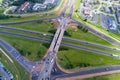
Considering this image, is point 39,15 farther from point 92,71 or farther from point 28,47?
point 92,71

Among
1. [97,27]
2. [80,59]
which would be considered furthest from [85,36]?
[80,59]

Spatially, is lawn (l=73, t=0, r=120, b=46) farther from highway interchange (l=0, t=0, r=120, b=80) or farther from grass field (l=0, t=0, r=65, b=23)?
grass field (l=0, t=0, r=65, b=23)

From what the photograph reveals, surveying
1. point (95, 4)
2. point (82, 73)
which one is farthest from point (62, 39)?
point (95, 4)

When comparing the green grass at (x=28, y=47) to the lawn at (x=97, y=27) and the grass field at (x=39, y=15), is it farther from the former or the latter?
the lawn at (x=97, y=27)

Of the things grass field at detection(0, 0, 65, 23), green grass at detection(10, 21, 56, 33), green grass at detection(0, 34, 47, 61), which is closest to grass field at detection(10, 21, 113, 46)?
green grass at detection(10, 21, 56, 33)

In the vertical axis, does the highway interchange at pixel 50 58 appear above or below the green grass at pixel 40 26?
below

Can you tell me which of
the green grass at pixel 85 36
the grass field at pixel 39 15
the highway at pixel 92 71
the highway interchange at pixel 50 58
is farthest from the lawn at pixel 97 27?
the highway at pixel 92 71
